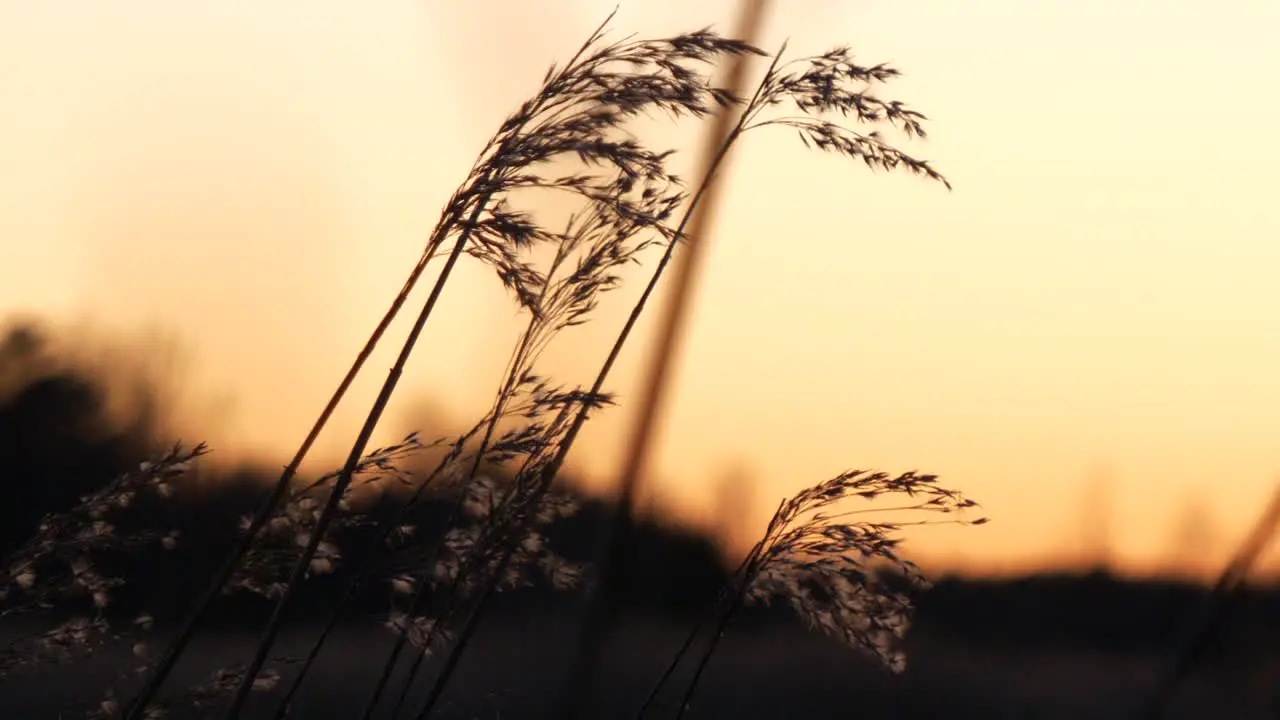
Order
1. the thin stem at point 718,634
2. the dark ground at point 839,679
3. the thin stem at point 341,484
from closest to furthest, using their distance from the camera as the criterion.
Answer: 1. the thin stem at point 341,484
2. the thin stem at point 718,634
3. the dark ground at point 839,679

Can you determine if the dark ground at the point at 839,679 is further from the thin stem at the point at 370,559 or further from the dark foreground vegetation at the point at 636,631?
the thin stem at the point at 370,559

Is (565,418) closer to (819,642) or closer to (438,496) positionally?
(438,496)

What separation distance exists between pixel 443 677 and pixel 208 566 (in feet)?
1.02

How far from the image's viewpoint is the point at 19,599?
1.29 meters

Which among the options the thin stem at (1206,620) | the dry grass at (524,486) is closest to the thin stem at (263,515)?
the dry grass at (524,486)

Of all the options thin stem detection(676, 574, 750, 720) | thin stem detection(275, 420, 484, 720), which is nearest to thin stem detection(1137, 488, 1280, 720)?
thin stem detection(676, 574, 750, 720)

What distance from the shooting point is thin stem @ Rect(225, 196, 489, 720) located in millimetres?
1134

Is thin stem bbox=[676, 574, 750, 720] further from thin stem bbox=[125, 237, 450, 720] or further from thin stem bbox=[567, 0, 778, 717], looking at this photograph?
thin stem bbox=[125, 237, 450, 720]

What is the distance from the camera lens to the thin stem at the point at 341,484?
3.72 feet

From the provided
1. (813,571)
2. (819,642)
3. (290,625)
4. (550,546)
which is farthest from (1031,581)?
(290,625)

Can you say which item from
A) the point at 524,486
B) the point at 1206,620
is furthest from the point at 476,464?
the point at 1206,620

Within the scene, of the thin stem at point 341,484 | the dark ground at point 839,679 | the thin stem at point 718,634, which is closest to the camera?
the thin stem at point 341,484

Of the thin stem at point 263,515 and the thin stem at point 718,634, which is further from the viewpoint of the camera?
the thin stem at point 718,634

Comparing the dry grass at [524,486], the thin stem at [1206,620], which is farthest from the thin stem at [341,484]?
the thin stem at [1206,620]
